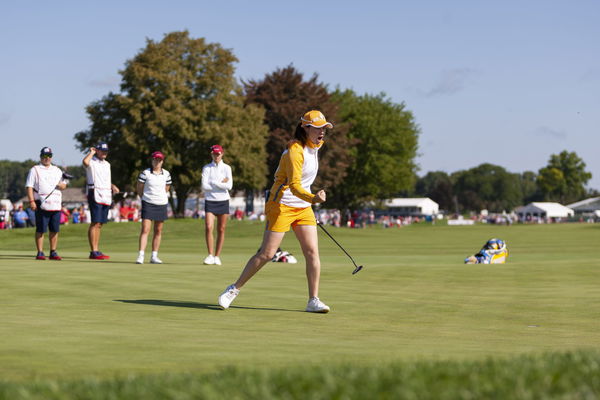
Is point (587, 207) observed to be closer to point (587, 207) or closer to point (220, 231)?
point (587, 207)

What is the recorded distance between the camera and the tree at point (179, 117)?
191 feet

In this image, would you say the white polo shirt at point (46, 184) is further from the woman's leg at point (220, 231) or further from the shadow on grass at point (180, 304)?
the shadow on grass at point (180, 304)

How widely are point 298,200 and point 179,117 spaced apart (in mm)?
49718

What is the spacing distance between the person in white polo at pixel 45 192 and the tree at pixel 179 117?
4055 centimetres

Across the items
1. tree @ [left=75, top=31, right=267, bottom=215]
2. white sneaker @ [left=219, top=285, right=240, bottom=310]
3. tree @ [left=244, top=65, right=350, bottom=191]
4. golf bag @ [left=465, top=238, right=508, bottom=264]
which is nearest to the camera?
white sneaker @ [left=219, top=285, right=240, bottom=310]

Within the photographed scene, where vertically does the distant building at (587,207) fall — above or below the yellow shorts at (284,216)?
above

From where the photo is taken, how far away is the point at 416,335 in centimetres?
730

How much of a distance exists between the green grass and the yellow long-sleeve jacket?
1236 millimetres

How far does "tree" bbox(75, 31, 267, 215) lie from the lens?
5828 cm

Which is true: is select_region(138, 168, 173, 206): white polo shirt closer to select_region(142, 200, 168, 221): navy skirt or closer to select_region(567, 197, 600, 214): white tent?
select_region(142, 200, 168, 221): navy skirt

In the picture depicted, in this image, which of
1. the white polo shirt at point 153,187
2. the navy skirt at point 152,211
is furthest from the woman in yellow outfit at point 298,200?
the white polo shirt at point 153,187

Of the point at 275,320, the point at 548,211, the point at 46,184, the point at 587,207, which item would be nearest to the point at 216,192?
the point at 46,184

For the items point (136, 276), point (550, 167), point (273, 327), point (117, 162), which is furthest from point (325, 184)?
point (550, 167)

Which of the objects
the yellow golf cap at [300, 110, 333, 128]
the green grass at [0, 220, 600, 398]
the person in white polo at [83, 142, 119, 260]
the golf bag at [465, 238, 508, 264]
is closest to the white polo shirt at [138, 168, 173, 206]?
the person in white polo at [83, 142, 119, 260]
